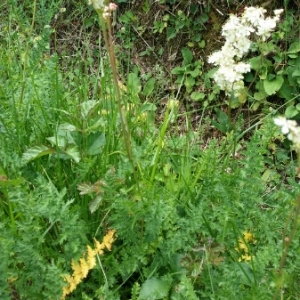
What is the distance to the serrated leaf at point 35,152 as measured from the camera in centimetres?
169

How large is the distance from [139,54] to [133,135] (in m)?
1.60

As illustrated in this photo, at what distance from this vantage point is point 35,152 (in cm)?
171

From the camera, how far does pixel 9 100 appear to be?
6.67ft

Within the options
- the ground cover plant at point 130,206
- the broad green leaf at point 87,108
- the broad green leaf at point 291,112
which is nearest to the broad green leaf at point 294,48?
the broad green leaf at point 291,112

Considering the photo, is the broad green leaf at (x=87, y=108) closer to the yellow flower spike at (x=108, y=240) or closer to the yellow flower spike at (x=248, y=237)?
the yellow flower spike at (x=108, y=240)

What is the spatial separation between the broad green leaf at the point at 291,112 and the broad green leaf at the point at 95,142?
139cm

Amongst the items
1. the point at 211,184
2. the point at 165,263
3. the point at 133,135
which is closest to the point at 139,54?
the point at 133,135

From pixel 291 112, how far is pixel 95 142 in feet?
4.66

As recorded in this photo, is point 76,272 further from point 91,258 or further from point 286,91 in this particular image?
point 286,91

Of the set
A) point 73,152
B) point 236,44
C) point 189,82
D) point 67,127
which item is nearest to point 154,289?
point 73,152

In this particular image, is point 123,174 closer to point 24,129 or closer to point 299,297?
point 24,129

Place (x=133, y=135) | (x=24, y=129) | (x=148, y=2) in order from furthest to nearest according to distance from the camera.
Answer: (x=148, y=2) < (x=133, y=135) < (x=24, y=129)

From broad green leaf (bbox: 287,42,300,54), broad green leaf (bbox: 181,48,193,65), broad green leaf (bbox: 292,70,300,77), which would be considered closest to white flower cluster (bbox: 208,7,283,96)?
broad green leaf (bbox: 292,70,300,77)

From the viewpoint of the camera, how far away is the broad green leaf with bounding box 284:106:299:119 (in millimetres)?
2795
